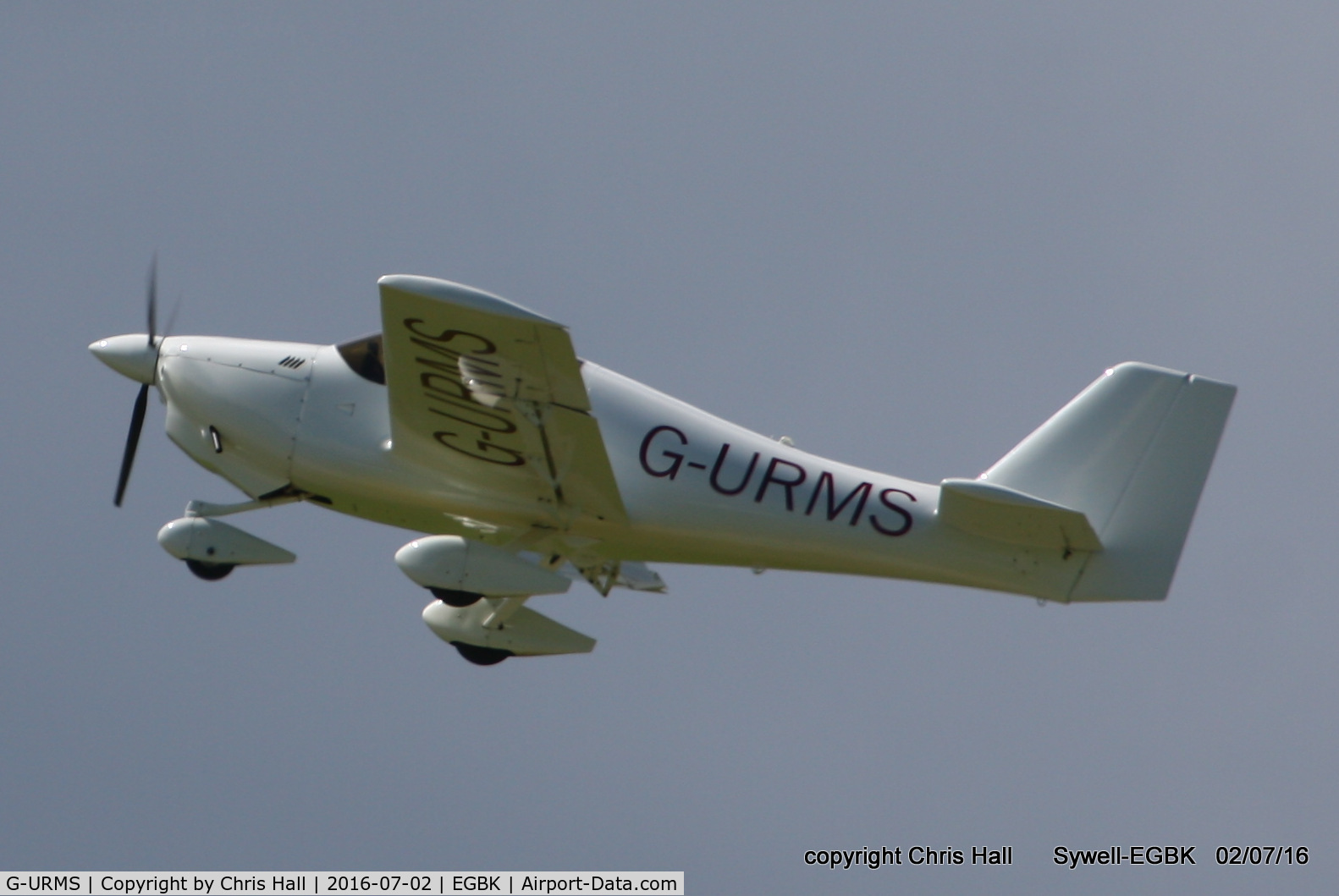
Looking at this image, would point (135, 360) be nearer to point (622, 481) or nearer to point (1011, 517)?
point (622, 481)

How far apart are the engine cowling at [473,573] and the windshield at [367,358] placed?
1583 mm

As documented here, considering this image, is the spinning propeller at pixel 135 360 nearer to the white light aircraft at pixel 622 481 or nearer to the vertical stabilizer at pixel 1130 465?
the white light aircraft at pixel 622 481

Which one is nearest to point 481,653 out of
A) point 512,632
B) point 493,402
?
point 512,632

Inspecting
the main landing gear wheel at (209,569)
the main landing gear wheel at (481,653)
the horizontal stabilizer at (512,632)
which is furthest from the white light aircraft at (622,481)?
the main landing gear wheel at (481,653)

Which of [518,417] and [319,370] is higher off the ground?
[319,370]

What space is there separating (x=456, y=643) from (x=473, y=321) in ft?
14.0

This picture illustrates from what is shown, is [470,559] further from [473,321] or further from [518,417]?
[473,321]

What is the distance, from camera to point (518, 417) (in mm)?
12453

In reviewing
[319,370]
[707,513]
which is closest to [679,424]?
[707,513]

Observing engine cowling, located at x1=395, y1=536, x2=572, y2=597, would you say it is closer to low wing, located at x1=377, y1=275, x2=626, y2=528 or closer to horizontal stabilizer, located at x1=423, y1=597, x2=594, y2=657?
low wing, located at x1=377, y1=275, x2=626, y2=528

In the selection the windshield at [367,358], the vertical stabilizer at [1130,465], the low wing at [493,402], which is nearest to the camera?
the low wing at [493,402]

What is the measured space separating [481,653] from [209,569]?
2.49 m

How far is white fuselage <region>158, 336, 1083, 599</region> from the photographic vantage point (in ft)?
42.8

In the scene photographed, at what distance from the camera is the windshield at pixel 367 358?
1355 centimetres
